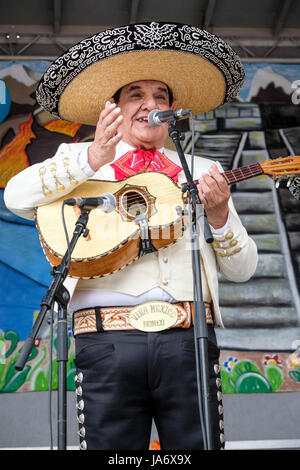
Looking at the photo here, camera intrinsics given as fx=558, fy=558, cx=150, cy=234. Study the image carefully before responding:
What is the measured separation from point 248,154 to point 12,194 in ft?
9.12

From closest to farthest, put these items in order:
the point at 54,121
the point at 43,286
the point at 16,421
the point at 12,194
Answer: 1. the point at 12,194
2. the point at 16,421
3. the point at 43,286
4. the point at 54,121

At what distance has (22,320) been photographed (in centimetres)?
405

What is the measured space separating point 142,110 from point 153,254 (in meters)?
0.66

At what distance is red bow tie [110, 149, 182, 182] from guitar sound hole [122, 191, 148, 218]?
116 millimetres

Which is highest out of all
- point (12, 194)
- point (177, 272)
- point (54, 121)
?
point (54, 121)

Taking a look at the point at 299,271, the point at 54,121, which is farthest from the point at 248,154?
the point at 54,121

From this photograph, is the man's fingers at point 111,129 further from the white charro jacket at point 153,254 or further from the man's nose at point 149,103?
the man's nose at point 149,103

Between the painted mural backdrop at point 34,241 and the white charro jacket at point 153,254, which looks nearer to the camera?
the white charro jacket at point 153,254

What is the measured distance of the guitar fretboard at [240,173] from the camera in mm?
2252

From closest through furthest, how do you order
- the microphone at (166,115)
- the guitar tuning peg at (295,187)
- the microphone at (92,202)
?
the microphone at (92,202) < the microphone at (166,115) < the guitar tuning peg at (295,187)

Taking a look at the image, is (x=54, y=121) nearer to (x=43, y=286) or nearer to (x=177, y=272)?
(x=43, y=286)

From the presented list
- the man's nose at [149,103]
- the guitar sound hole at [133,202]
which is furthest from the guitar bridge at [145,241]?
the man's nose at [149,103]

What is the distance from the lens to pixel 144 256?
216 centimetres

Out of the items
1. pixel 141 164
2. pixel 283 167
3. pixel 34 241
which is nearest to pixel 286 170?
pixel 283 167
